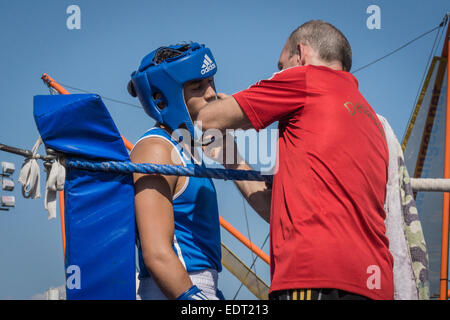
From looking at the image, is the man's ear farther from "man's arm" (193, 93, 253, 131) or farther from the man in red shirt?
"man's arm" (193, 93, 253, 131)

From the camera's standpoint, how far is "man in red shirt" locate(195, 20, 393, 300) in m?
2.40

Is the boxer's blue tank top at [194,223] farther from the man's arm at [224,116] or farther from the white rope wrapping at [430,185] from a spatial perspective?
the white rope wrapping at [430,185]

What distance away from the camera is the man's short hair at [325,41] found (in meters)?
2.89

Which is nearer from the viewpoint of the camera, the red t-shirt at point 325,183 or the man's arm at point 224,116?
the red t-shirt at point 325,183

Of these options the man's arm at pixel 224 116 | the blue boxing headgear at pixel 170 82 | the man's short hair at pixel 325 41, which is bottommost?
the man's arm at pixel 224 116

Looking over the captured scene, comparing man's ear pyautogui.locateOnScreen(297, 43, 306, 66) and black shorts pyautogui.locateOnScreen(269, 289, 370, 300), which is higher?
man's ear pyautogui.locateOnScreen(297, 43, 306, 66)

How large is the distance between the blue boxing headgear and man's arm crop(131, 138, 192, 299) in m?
0.35

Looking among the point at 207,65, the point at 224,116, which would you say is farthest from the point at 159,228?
the point at 207,65

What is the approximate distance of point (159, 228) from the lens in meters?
2.74

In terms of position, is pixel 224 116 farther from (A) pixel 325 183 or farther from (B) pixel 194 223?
(B) pixel 194 223

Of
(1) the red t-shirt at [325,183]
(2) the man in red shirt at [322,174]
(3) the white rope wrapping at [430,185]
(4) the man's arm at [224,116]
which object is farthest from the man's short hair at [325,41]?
(3) the white rope wrapping at [430,185]

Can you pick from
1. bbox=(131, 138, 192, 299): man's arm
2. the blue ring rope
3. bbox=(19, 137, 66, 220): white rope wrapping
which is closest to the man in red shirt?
the blue ring rope

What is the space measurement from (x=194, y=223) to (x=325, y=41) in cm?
124

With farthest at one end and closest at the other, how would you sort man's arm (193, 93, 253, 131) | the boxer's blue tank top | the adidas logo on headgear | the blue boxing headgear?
1. the adidas logo on headgear
2. the blue boxing headgear
3. the boxer's blue tank top
4. man's arm (193, 93, 253, 131)
